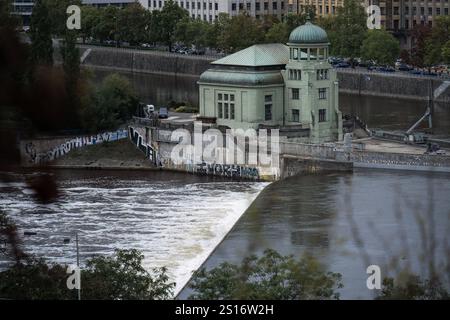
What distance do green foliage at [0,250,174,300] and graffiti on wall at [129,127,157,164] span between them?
3872cm

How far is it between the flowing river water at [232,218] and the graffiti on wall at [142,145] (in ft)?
7.06

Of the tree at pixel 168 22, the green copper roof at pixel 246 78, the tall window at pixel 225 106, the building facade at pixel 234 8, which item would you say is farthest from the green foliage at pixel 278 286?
the building facade at pixel 234 8

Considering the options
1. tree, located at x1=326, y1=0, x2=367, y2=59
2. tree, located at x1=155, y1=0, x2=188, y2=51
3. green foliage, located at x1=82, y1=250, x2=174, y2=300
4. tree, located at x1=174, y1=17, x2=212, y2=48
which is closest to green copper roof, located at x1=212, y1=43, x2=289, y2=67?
green foliage, located at x1=82, y1=250, x2=174, y2=300

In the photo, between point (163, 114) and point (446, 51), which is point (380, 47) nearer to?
point (446, 51)

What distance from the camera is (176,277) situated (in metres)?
39.3

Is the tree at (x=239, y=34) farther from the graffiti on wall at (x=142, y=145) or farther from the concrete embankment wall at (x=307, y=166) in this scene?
the concrete embankment wall at (x=307, y=166)

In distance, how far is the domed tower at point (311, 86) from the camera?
67.8m

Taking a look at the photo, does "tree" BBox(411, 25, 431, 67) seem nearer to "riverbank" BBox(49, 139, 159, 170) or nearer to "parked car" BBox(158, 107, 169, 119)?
"parked car" BBox(158, 107, 169, 119)

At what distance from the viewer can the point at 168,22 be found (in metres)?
131

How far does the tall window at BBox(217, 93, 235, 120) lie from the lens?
69188mm

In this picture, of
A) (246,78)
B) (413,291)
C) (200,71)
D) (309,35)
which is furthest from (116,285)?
(200,71)

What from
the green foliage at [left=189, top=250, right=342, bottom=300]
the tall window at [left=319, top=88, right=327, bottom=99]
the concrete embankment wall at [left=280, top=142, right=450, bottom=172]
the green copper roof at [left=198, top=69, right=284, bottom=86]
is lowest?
the concrete embankment wall at [left=280, top=142, right=450, bottom=172]

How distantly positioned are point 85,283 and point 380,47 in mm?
84997
